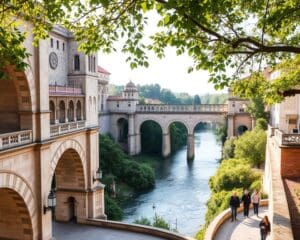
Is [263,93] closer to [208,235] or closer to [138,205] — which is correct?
[208,235]

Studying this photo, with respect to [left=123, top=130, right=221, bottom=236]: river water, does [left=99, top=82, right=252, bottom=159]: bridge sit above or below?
above

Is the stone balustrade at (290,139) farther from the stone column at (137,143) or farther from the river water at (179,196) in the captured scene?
the stone column at (137,143)

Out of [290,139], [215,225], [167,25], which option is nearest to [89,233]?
[215,225]

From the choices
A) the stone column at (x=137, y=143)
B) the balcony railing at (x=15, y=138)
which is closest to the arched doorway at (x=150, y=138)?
the stone column at (x=137, y=143)

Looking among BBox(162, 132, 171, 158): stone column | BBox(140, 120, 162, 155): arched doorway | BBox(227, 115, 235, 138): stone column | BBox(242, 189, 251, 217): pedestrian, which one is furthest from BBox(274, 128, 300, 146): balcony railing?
BBox(140, 120, 162, 155): arched doorway

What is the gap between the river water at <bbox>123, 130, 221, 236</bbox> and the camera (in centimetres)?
3488

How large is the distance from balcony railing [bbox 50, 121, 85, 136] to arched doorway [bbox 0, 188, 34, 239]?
4.11m

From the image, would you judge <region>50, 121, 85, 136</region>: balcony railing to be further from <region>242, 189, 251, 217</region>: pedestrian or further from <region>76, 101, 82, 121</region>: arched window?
<region>242, 189, 251, 217</region>: pedestrian

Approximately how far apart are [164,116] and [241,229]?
1782 inches

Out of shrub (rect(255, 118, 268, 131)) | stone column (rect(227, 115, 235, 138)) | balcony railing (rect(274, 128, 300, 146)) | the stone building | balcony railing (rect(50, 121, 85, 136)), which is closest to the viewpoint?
the stone building

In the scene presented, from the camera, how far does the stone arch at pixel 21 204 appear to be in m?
15.8

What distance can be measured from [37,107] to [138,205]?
24.1m

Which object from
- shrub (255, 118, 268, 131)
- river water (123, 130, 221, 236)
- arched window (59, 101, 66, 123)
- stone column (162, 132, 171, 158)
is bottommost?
river water (123, 130, 221, 236)

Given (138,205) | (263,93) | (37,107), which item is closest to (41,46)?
(37,107)
